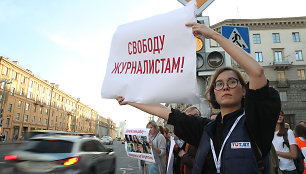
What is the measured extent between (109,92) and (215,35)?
1.16m

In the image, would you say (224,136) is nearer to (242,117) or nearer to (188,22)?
(242,117)

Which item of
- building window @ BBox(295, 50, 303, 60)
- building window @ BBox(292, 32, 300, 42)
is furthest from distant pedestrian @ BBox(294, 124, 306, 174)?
building window @ BBox(292, 32, 300, 42)

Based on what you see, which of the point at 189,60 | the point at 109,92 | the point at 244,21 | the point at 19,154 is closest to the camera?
the point at 189,60

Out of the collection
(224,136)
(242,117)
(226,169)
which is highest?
(242,117)

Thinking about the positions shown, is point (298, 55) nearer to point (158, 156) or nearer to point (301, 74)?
point (301, 74)

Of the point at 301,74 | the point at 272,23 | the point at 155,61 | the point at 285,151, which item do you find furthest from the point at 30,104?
the point at 155,61

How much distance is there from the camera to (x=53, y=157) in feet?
17.5

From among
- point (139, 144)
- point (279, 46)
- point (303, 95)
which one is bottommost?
point (139, 144)

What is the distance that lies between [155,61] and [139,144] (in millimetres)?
3333

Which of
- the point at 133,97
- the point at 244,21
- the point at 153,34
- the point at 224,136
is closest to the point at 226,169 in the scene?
the point at 224,136

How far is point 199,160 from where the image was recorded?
144 cm

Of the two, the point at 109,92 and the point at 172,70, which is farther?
the point at 109,92

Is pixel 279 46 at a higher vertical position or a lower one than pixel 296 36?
lower

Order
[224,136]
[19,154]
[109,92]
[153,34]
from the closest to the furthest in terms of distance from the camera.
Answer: [224,136]
[153,34]
[109,92]
[19,154]
